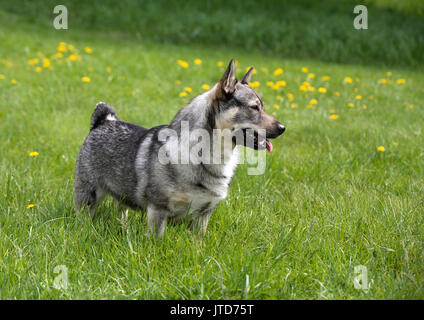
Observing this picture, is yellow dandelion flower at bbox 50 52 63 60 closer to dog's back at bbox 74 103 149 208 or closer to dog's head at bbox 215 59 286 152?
dog's back at bbox 74 103 149 208

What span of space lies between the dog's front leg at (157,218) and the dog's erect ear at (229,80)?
41.6 inches

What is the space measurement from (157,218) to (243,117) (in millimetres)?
1041

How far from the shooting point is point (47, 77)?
7.67 meters

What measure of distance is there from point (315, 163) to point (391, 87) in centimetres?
449

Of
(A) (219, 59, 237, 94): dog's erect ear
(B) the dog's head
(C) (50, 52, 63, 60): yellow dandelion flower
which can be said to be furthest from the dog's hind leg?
(C) (50, 52, 63, 60): yellow dandelion flower

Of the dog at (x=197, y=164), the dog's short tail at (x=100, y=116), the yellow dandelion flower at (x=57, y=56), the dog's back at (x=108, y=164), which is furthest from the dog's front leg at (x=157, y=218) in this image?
the yellow dandelion flower at (x=57, y=56)

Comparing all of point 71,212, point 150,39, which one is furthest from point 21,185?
point 150,39

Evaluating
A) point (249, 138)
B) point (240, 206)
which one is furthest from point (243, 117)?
point (240, 206)

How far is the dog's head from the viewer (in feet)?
11.1

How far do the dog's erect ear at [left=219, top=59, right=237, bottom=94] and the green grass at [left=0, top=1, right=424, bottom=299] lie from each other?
1.07m

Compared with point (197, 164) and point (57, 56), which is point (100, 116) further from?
point (57, 56)

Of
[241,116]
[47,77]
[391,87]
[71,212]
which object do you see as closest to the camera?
[241,116]

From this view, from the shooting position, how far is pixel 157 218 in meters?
3.50

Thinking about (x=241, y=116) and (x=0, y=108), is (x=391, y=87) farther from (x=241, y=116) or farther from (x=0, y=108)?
(x=0, y=108)
